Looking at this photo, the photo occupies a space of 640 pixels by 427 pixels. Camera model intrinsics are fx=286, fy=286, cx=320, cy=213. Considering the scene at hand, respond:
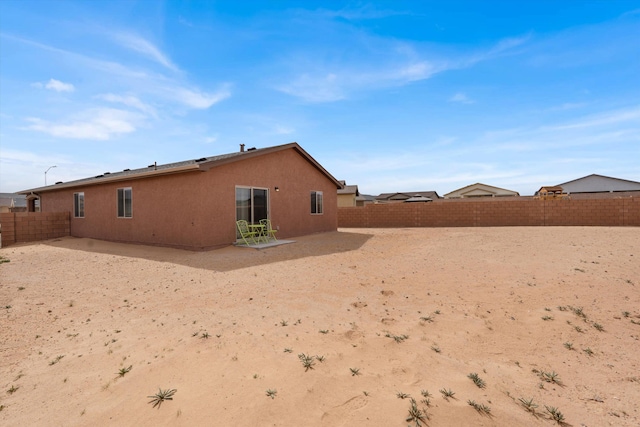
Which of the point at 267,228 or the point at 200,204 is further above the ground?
the point at 200,204

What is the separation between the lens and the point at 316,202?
1459cm

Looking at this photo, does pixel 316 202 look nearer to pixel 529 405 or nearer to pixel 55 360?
pixel 55 360

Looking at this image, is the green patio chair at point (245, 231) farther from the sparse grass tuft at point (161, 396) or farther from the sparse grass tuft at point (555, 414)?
the sparse grass tuft at point (555, 414)

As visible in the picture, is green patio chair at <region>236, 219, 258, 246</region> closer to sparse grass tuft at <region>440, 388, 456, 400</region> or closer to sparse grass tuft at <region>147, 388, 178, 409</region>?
sparse grass tuft at <region>147, 388, 178, 409</region>

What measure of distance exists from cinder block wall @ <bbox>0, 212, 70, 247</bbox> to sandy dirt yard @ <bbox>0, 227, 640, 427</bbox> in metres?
8.05

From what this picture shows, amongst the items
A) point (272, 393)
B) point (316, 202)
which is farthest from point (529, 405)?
point (316, 202)

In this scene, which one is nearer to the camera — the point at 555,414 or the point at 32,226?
the point at 555,414

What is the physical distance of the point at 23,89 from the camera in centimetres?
864

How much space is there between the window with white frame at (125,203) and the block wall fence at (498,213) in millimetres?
12636

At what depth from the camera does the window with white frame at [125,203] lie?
37.1 ft

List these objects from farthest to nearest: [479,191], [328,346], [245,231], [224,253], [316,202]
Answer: [479,191], [316,202], [245,231], [224,253], [328,346]

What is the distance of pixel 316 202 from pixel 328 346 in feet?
38.3

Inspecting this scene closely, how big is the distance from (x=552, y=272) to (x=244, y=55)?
11.8 m

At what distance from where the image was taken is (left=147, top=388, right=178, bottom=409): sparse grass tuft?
7.29ft
